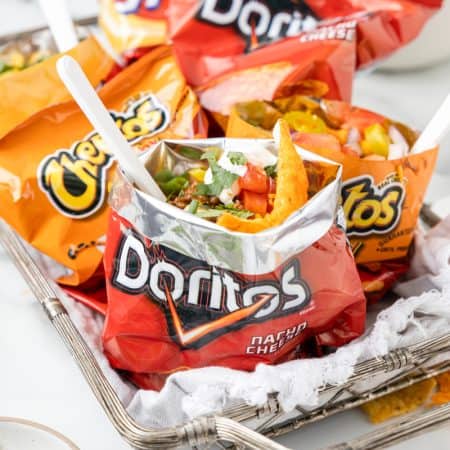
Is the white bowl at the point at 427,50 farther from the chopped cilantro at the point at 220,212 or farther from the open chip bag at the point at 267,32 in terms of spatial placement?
the chopped cilantro at the point at 220,212

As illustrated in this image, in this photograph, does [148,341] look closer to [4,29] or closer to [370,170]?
[370,170]

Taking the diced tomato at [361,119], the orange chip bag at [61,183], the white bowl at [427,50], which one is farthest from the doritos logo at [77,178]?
the white bowl at [427,50]

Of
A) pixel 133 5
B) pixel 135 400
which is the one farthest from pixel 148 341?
pixel 133 5

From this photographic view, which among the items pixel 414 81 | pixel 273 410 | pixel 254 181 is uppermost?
pixel 254 181

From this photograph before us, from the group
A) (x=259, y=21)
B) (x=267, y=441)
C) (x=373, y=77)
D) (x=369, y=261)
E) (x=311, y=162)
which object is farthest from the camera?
(x=373, y=77)

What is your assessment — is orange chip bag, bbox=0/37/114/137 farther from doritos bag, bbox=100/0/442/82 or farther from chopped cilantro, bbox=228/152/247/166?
chopped cilantro, bbox=228/152/247/166

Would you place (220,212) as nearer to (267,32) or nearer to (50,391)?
(50,391)

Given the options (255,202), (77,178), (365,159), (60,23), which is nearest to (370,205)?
(365,159)
